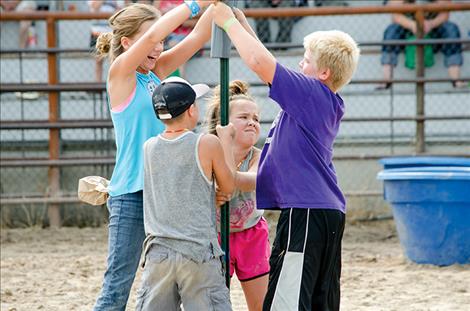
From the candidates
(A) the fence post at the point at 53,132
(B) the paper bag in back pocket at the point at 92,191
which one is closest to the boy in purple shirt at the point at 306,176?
(B) the paper bag in back pocket at the point at 92,191

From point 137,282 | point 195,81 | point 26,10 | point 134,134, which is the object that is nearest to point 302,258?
point 134,134

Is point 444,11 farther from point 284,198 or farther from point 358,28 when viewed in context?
point 284,198

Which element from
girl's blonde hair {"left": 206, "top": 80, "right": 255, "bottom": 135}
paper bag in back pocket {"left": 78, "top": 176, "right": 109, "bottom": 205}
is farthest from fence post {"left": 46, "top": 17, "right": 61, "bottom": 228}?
paper bag in back pocket {"left": 78, "top": 176, "right": 109, "bottom": 205}

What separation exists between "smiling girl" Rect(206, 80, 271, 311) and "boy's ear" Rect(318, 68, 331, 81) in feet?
1.96

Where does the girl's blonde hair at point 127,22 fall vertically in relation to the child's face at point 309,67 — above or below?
above

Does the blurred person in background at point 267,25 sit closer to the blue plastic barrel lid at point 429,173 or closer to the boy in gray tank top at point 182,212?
the blue plastic barrel lid at point 429,173

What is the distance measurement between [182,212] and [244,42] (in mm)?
714

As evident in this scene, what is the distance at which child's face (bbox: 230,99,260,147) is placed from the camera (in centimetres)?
446

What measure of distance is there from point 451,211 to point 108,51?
12.3 ft

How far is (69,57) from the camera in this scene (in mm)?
10273

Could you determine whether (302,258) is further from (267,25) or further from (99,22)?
(99,22)

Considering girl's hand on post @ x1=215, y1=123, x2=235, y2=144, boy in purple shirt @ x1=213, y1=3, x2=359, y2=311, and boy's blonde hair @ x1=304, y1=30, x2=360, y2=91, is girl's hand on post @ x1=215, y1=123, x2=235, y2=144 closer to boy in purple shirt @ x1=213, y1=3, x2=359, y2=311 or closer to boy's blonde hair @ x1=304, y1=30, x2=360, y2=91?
boy in purple shirt @ x1=213, y1=3, x2=359, y2=311

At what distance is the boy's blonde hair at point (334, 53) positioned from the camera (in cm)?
395

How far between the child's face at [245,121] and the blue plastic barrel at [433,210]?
292 cm
